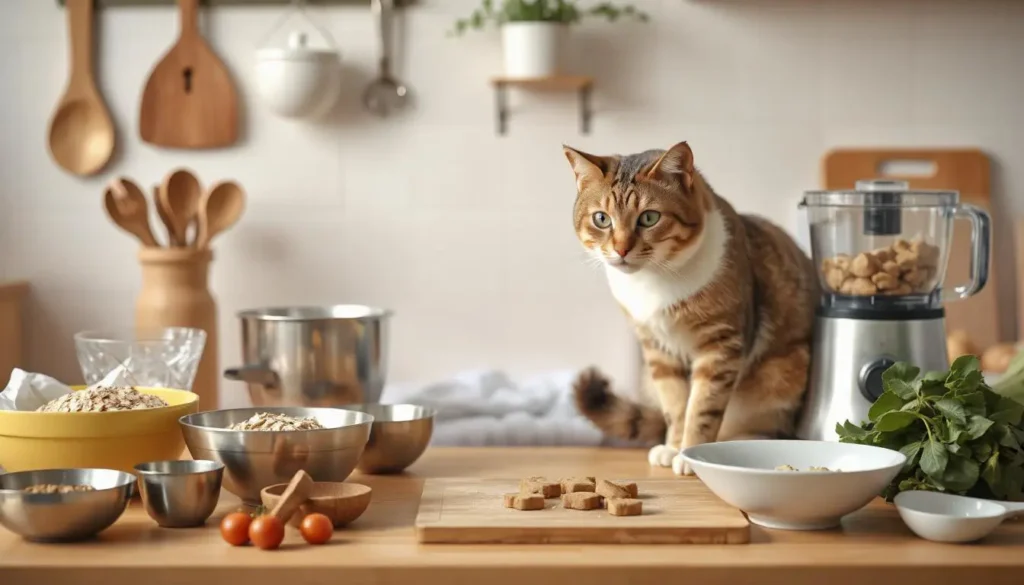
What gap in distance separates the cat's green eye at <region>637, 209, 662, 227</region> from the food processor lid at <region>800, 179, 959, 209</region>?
29 centimetres

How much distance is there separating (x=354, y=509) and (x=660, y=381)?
2.00 ft

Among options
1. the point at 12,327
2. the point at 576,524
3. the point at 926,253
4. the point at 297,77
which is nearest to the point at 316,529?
the point at 576,524

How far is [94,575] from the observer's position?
3.39 ft

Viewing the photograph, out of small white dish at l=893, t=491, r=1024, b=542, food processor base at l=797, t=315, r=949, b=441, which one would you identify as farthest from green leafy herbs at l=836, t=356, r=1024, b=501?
food processor base at l=797, t=315, r=949, b=441

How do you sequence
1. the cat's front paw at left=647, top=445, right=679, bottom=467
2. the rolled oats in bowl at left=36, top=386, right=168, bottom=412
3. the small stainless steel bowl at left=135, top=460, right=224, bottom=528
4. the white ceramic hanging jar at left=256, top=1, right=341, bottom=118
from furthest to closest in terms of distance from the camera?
the white ceramic hanging jar at left=256, top=1, right=341, bottom=118 < the cat's front paw at left=647, top=445, right=679, bottom=467 < the rolled oats in bowl at left=36, top=386, right=168, bottom=412 < the small stainless steel bowl at left=135, top=460, right=224, bottom=528

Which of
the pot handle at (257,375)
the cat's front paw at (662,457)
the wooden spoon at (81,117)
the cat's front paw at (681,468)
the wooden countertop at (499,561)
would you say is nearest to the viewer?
the wooden countertop at (499,561)

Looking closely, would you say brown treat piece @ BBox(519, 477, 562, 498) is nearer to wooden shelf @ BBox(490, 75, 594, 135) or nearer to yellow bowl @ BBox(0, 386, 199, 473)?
yellow bowl @ BBox(0, 386, 199, 473)

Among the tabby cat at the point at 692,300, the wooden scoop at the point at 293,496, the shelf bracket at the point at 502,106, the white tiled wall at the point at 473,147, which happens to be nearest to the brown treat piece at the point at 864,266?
the tabby cat at the point at 692,300

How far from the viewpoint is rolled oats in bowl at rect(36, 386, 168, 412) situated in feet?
4.10

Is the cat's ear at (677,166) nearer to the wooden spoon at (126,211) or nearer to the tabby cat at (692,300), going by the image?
the tabby cat at (692,300)

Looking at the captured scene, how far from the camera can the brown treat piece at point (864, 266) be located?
1545mm

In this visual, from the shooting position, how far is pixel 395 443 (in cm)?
145

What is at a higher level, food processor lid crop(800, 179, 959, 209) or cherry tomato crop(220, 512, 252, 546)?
food processor lid crop(800, 179, 959, 209)

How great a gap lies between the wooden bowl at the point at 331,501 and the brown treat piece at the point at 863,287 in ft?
2.43
